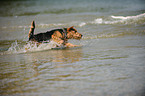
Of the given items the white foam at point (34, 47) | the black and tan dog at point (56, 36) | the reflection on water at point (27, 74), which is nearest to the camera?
the reflection on water at point (27, 74)

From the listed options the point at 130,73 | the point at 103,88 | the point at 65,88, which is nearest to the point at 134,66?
the point at 130,73

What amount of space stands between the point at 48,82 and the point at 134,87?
162cm

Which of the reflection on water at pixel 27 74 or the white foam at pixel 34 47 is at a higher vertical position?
the white foam at pixel 34 47

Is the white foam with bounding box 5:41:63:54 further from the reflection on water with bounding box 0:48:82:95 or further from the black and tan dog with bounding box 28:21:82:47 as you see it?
the reflection on water with bounding box 0:48:82:95

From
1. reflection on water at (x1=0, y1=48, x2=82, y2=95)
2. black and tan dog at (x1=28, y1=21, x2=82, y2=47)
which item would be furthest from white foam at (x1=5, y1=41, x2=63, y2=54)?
reflection on water at (x1=0, y1=48, x2=82, y2=95)

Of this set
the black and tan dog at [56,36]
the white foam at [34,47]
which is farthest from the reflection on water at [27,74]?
the black and tan dog at [56,36]

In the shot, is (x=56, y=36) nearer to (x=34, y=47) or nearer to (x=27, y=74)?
(x=34, y=47)

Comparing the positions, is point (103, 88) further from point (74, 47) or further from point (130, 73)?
point (74, 47)

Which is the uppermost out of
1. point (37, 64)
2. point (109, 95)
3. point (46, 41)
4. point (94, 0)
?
point (94, 0)

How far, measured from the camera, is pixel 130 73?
447cm

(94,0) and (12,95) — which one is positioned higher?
(94,0)

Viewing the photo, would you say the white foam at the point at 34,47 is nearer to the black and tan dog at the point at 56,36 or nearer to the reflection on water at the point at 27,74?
the black and tan dog at the point at 56,36

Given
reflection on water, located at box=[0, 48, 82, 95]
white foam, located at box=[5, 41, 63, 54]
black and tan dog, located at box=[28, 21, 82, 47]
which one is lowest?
reflection on water, located at box=[0, 48, 82, 95]

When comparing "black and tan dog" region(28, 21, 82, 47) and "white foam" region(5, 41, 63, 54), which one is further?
"black and tan dog" region(28, 21, 82, 47)
